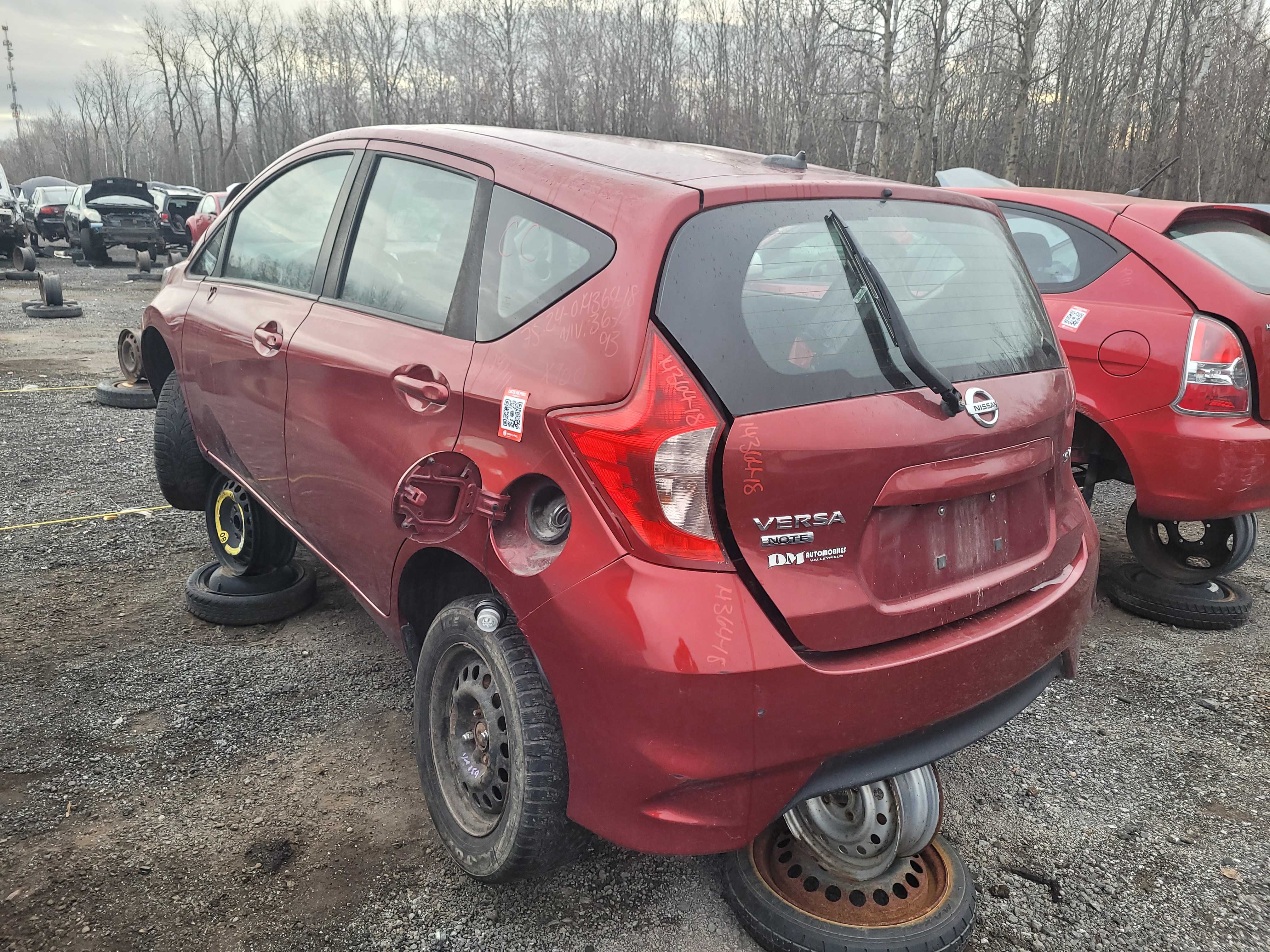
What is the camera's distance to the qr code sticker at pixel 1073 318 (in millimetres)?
3975

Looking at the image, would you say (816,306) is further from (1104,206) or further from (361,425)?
(1104,206)

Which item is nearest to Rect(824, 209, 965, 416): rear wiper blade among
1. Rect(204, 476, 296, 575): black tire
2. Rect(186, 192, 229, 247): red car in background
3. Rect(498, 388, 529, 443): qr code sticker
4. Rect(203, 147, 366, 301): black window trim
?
Rect(498, 388, 529, 443): qr code sticker

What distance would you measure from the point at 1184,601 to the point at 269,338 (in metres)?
4.03

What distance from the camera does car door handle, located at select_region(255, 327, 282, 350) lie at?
9.34ft

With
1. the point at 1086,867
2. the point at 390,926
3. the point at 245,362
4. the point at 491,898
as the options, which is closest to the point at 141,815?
the point at 390,926

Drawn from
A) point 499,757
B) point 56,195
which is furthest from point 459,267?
point 56,195

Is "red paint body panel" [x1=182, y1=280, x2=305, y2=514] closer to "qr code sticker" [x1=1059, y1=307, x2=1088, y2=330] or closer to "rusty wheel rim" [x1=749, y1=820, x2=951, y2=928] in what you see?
"rusty wheel rim" [x1=749, y1=820, x2=951, y2=928]

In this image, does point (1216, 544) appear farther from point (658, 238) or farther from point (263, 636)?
point (263, 636)

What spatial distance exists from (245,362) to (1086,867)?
121 inches

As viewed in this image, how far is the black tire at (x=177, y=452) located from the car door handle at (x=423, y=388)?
1972 millimetres

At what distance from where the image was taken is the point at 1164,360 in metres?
3.67

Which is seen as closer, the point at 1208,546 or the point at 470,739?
the point at 470,739

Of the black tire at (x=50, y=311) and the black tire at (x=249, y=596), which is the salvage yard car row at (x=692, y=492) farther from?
the black tire at (x=50, y=311)

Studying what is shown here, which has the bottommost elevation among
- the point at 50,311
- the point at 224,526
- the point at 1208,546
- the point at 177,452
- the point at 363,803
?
the point at 363,803
